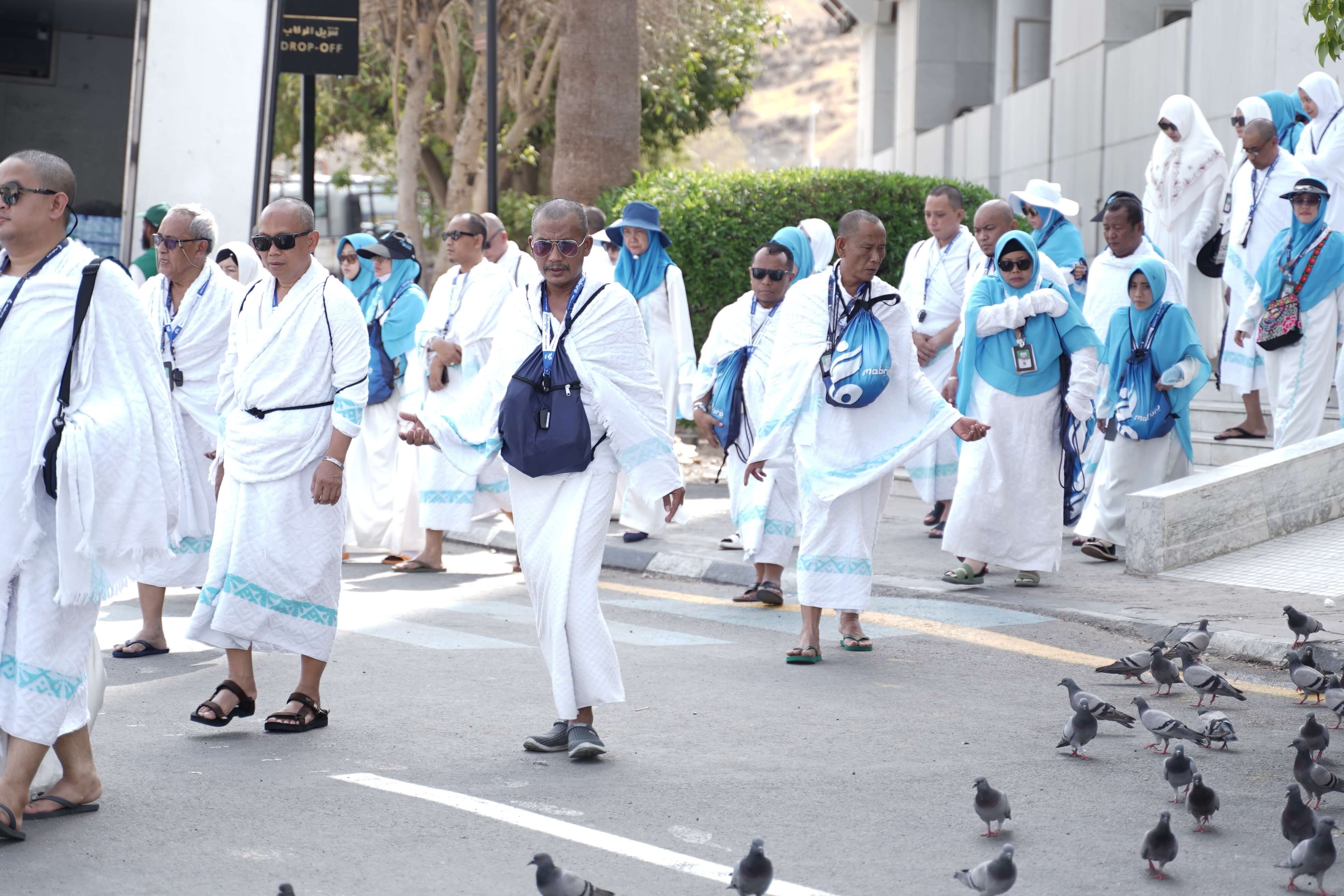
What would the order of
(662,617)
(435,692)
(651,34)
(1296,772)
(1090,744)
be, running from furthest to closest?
(651,34) → (662,617) → (435,692) → (1090,744) → (1296,772)

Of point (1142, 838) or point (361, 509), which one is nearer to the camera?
point (1142, 838)

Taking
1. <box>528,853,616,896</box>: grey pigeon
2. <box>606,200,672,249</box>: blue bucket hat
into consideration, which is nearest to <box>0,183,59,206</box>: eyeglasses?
<box>528,853,616,896</box>: grey pigeon

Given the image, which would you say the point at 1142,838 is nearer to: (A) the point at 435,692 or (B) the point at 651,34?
(A) the point at 435,692

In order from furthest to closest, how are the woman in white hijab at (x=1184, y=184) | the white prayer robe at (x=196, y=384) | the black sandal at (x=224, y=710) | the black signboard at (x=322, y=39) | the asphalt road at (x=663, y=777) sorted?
the black signboard at (x=322, y=39), the woman in white hijab at (x=1184, y=184), the white prayer robe at (x=196, y=384), the black sandal at (x=224, y=710), the asphalt road at (x=663, y=777)

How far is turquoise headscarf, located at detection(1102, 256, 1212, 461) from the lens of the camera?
10312 millimetres

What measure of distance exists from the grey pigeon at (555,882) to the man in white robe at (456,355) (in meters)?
6.52

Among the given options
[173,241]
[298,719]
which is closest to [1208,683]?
[298,719]

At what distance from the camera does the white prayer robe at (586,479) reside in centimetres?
600

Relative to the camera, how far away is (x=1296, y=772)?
5.22 metres

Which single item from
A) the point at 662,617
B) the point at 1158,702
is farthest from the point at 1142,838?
the point at 662,617

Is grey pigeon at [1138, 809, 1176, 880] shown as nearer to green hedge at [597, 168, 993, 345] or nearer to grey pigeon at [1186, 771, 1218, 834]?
grey pigeon at [1186, 771, 1218, 834]

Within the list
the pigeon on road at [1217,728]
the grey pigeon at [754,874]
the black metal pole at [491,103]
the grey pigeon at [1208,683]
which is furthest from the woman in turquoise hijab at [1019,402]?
the black metal pole at [491,103]

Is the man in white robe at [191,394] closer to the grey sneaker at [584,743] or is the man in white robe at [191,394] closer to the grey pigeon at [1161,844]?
the grey sneaker at [584,743]

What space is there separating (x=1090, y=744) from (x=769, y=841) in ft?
6.17
